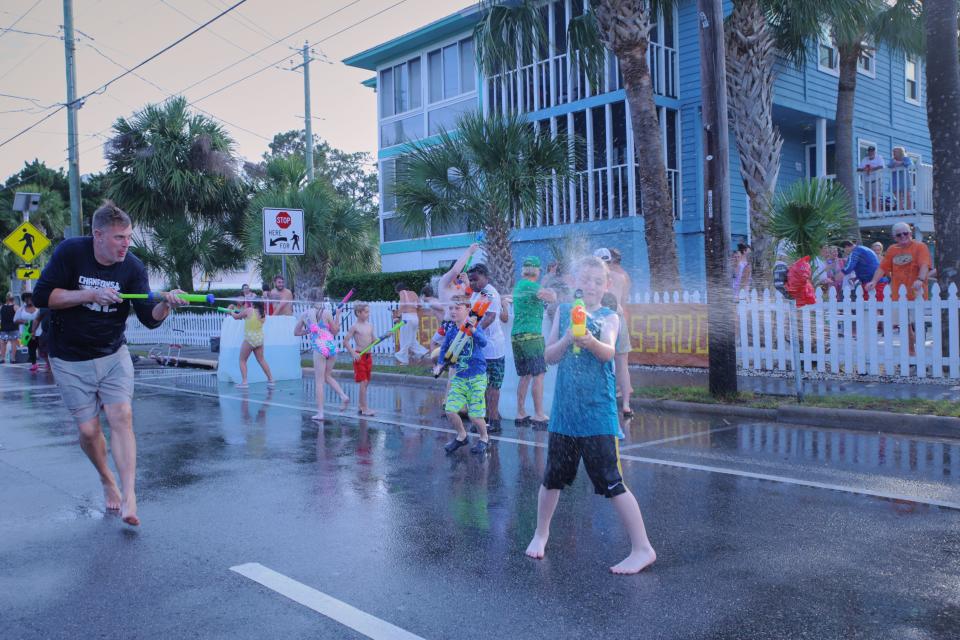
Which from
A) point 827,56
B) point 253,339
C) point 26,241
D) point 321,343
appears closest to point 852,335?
point 321,343

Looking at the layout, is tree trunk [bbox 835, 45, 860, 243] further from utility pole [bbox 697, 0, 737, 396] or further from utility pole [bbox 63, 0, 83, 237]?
utility pole [bbox 63, 0, 83, 237]

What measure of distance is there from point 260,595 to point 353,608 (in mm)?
509

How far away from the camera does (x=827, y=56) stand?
2361 cm

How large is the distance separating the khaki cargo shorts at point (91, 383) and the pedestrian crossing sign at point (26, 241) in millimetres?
18126

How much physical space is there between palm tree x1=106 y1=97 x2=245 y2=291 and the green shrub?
6.18 m

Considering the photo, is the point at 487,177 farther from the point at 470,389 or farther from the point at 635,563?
the point at 635,563

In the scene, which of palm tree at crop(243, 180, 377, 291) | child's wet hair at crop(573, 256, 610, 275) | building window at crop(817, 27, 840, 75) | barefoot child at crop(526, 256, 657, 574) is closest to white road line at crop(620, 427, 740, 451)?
barefoot child at crop(526, 256, 657, 574)

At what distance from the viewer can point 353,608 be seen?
12.5 ft

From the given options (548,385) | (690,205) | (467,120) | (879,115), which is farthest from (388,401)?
(879,115)

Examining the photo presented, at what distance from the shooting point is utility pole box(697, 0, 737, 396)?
10.0 metres

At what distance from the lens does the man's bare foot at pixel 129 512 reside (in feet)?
17.0

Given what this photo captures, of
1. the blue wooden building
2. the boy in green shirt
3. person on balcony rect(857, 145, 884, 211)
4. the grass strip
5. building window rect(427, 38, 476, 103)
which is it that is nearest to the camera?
the boy in green shirt

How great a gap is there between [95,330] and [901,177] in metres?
21.2

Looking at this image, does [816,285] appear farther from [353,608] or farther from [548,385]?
[353,608]
